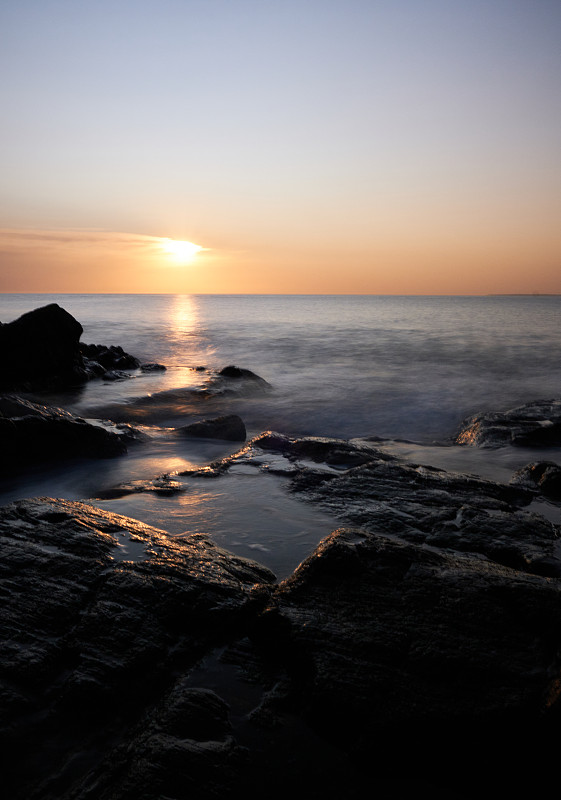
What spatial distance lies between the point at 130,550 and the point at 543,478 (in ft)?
16.6

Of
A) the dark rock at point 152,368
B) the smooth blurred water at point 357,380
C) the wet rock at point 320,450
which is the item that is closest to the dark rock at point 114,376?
the smooth blurred water at point 357,380

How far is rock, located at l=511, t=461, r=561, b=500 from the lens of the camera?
5801 mm

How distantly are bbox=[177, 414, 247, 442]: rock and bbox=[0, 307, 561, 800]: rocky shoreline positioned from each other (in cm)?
448

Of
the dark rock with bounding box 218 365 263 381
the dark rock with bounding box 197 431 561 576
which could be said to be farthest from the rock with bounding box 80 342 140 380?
the dark rock with bounding box 197 431 561 576

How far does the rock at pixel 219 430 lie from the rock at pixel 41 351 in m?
6.55

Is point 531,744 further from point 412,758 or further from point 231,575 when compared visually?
point 231,575

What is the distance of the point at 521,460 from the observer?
7773 millimetres

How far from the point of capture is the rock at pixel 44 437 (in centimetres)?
641

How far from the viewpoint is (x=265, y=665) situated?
2.81 m

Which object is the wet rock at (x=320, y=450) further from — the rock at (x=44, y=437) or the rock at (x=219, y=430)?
the rock at (x=44, y=437)

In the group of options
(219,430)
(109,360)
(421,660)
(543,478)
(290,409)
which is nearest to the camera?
(421,660)

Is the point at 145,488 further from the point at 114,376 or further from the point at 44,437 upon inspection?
the point at 114,376

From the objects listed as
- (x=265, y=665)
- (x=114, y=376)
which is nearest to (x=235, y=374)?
(x=114, y=376)

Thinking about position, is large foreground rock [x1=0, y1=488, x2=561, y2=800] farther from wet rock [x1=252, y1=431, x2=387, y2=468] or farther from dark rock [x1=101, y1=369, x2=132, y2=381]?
dark rock [x1=101, y1=369, x2=132, y2=381]
